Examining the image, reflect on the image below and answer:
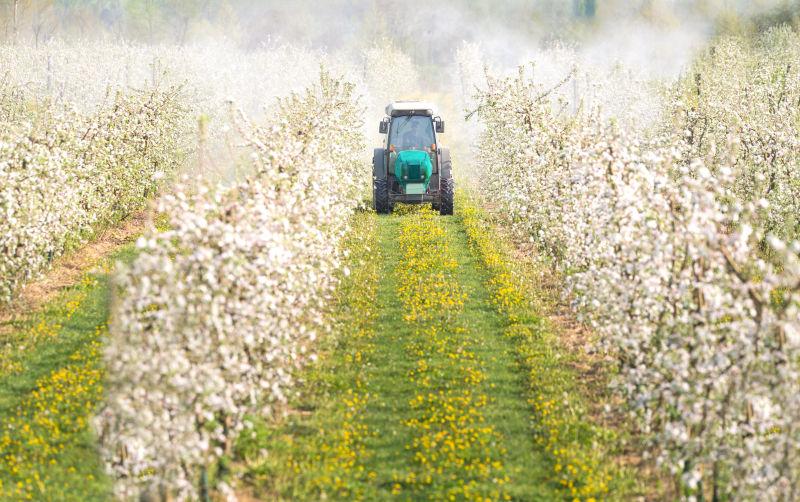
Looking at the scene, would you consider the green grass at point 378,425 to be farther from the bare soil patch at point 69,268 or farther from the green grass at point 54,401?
the bare soil patch at point 69,268

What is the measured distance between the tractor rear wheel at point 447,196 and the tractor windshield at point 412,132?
1259mm

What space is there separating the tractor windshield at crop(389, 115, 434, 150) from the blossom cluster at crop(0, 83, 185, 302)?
23.6 ft

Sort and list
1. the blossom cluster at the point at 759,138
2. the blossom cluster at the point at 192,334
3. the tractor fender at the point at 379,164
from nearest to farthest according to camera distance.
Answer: the blossom cluster at the point at 192,334 < the blossom cluster at the point at 759,138 < the tractor fender at the point at 379,164

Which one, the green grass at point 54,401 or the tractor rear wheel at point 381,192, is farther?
the tractor rear wheel at point 381,192

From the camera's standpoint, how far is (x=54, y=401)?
12039mm

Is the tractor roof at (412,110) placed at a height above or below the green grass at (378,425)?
above

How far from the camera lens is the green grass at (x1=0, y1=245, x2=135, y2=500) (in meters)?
9.81

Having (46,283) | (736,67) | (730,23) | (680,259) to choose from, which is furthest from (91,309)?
(730,23)

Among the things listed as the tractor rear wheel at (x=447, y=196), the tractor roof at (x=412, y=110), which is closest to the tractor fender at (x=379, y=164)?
Answer: the tractor roof at (x=412, y=110)

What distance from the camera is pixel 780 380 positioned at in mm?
7523

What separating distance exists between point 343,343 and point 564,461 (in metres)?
5.50

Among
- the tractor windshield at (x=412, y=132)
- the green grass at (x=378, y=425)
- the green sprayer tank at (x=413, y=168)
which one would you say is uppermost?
the tractor windshield at (x=412, y=132)

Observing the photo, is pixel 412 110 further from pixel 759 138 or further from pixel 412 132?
pixel 759 138

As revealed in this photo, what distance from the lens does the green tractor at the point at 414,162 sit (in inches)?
1046
